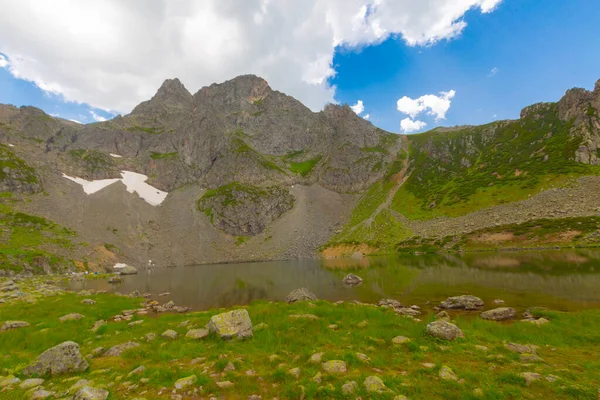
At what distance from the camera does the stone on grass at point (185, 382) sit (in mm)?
10836

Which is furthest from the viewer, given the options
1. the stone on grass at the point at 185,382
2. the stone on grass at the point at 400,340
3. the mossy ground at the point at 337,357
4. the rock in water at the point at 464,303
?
the rock in water at the point at 464,303

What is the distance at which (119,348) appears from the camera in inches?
667

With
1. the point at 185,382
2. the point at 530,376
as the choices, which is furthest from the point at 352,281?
the point at 185,382

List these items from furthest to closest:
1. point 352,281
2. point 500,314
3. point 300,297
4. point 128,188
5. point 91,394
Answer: point 128,188, point 352,281, point 300,297, point 500,314, point 91,394

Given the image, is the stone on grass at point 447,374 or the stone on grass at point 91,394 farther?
the stone on grass at point 447,374

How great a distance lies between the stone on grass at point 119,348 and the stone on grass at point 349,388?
1404cm

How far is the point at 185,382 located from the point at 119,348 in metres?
8.92

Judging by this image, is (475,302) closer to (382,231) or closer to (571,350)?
(571,350)

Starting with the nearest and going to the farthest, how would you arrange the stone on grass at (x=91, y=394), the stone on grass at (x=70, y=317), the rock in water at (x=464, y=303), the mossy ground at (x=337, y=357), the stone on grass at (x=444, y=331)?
the stone on grass at (x=91, y=394) → the mossy ground at (x=337, y=357) → the stone on grass at (x=444, y=331) → the stone on grass at (x=70, y=317) → the rock in water at (x=464, y=303)

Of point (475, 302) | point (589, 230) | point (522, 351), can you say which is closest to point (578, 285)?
point (475, 302)

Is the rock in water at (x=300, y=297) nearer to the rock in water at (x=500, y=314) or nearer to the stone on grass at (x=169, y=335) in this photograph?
the stone on grass at (x=169, y=335)

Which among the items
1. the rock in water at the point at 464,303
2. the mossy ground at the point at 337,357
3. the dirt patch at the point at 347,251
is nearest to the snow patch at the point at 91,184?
the dirt patch at the point at 347,251

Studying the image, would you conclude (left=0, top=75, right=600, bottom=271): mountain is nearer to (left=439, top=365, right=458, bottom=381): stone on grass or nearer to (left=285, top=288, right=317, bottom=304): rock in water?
(left=285, top=288, right=317, bottom=304): rock in water

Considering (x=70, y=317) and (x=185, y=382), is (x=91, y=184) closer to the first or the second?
(x=70, y=317)
